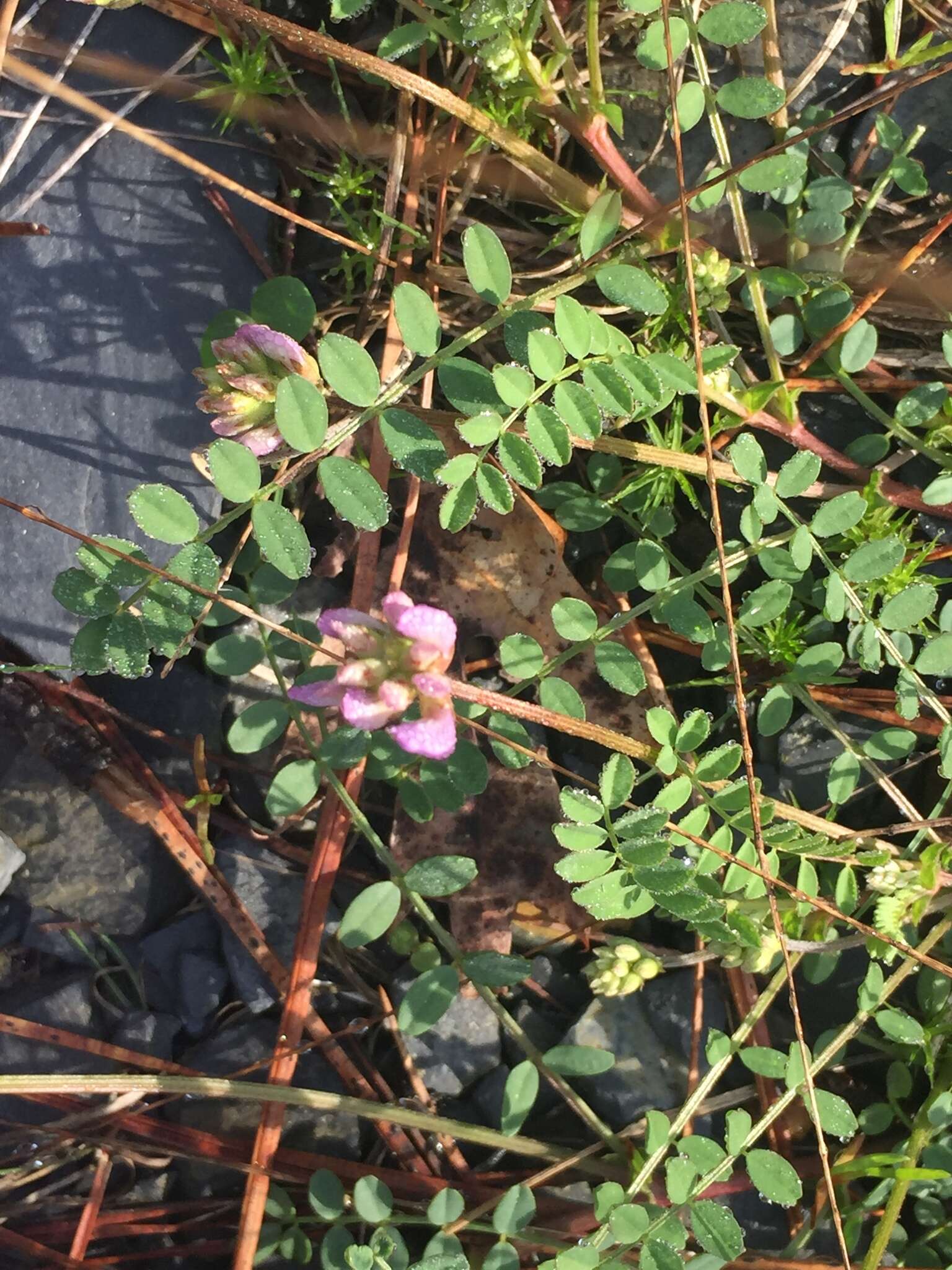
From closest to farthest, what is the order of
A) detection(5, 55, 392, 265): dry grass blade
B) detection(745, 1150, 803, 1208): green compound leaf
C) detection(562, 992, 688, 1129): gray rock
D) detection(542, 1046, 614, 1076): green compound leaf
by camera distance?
detection(745, 1150, 803, 1208): green compound leaf
detection(5, 55, 392, 265): dry grass blade
detection(542, 1046, 614, 1076): green compound leaf
detection(562, 992, 688, 1129): gray rock

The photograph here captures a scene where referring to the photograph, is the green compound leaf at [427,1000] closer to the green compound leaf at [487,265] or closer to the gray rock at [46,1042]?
the gray rock at [46,1042]

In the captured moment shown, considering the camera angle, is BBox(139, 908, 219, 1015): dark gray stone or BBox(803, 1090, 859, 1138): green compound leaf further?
BBox(139, 908, 219, 1015): dark gray stone

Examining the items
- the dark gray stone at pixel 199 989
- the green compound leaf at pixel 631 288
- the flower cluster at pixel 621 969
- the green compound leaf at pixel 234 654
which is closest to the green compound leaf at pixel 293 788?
the green compound leaf at pixel 234 654

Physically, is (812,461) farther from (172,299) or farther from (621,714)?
(172,299)

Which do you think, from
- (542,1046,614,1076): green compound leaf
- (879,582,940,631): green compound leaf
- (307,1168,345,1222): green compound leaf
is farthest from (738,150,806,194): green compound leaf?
(307,1168,345,1222): green compound leaf

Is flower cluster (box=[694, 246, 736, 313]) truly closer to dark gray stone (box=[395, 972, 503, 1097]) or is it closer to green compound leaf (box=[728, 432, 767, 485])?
green compound leaf (box=[728, 432, 767, 485])
